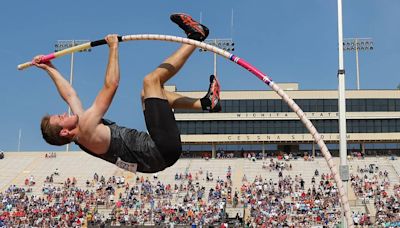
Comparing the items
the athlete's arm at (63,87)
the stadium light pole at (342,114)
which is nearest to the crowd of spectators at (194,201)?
the stadium light pole at (342,114)

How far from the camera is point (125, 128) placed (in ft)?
24.0

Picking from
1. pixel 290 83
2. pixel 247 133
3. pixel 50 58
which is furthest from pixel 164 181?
pixel 50 58

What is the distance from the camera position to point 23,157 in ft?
173

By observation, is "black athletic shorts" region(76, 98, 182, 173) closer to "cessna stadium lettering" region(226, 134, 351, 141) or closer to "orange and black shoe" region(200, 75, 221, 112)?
"orange and black shoe" region(200, 75, 221, 112)

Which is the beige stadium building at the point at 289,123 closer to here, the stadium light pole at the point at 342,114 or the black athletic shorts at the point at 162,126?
the stadium light pole at the point at 342,114

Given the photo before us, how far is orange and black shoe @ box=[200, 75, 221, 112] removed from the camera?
26.1 feet

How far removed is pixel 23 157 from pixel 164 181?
16.4 m

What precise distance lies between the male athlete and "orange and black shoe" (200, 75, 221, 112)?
53 centimetres

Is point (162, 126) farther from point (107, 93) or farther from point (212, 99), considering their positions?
point (212, 99)

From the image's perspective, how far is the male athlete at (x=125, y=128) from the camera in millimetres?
6887

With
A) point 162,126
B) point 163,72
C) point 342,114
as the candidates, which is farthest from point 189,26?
point 342,114

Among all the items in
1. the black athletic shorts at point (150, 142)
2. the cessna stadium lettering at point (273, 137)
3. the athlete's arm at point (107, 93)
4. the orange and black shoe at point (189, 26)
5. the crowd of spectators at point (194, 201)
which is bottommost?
the crowd of spectators at point (194, 201)

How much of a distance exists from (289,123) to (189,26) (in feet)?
157

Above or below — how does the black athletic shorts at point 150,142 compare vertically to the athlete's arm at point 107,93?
below
